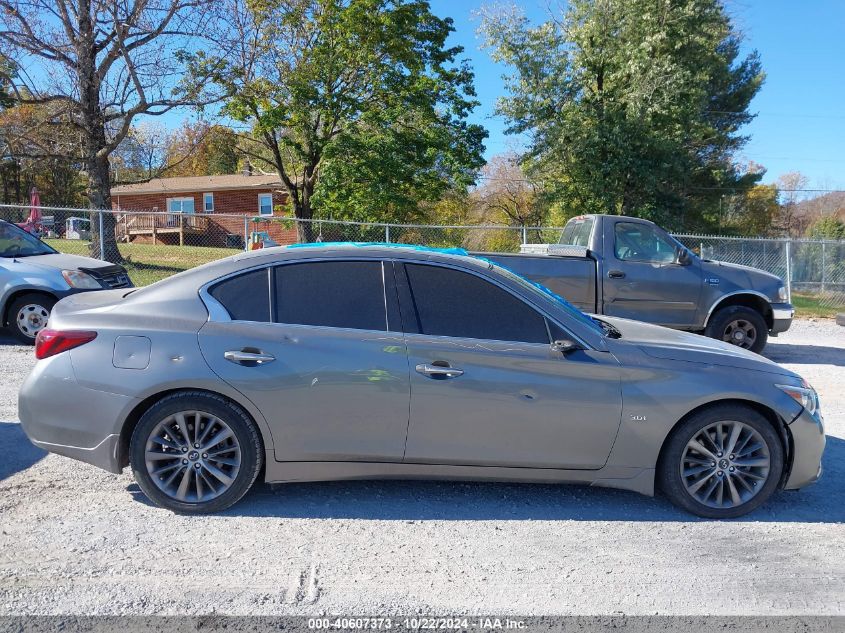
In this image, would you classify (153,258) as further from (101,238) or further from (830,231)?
(830,231)

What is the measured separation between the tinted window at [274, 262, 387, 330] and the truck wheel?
698cm

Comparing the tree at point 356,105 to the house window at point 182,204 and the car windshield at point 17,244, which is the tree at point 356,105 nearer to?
the car windshield at point 17,244

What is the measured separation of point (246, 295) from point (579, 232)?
6833 millimetres

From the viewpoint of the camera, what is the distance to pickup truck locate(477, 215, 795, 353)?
30.1 feet

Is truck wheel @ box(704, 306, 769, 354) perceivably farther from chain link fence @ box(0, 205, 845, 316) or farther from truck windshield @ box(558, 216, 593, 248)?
chain link fence @ box(0, 205, 845, 316)

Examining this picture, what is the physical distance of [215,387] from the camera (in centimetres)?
389

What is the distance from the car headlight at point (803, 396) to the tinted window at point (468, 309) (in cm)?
153

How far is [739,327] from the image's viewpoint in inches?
380

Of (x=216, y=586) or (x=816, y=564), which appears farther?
(x=816, y=564)

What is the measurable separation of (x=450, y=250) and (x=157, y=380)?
203cm

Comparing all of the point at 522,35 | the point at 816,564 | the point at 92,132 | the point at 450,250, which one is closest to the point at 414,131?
the point at 522,35

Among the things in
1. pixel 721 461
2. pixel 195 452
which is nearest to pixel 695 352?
pixel 721 461

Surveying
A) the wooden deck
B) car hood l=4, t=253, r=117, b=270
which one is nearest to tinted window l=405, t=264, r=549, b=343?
car hood l=4, t=253, r=117, b=270

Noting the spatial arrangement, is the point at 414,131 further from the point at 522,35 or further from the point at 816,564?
the point at 816,564
